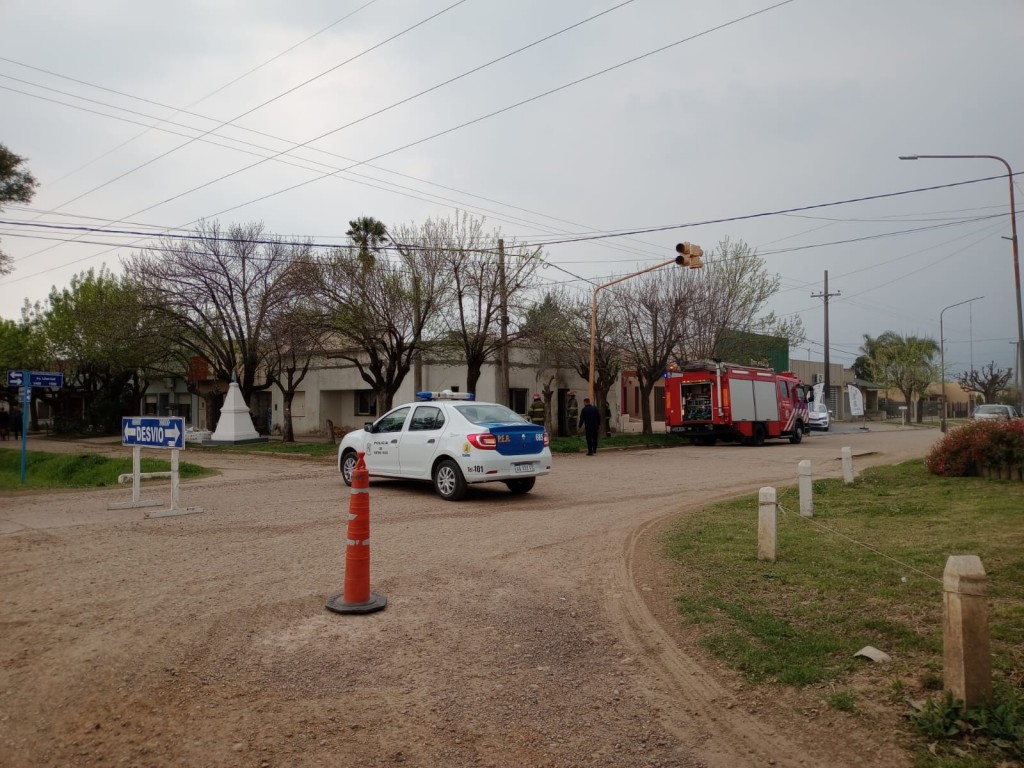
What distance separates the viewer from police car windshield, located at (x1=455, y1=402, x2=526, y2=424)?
1245 cm

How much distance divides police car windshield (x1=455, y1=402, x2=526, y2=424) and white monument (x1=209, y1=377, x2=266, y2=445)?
19720mm

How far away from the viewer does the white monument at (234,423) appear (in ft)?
98.0

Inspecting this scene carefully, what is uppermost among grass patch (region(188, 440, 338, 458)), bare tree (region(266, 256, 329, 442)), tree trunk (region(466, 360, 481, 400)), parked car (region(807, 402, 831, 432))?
bare tree (region(266, 256, 329, 442))

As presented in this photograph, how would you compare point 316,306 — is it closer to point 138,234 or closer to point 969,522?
point 138,234

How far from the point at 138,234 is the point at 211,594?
15.8 meters

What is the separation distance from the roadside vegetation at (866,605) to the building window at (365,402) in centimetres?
2608

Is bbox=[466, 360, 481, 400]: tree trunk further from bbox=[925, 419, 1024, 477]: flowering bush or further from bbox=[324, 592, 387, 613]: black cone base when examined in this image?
bbox=[324, 592, 387, 613]: black cone base

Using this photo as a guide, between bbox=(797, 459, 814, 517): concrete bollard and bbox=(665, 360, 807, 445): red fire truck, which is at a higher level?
bbox=(665, 360, 807, 445): red fire truck

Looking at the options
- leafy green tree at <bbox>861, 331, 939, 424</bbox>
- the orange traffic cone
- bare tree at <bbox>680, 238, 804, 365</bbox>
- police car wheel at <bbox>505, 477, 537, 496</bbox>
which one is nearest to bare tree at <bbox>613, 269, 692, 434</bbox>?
bare tree at <bbox>680, 238, 804, 365</bbox>

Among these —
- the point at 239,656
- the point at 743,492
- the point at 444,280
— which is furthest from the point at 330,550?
the point at 444,280

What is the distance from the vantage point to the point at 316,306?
2481 cm

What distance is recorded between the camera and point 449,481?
40.3 ft

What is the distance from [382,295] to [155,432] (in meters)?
13.4

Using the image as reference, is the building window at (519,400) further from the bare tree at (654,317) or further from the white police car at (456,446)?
the white police car at (456,446)
